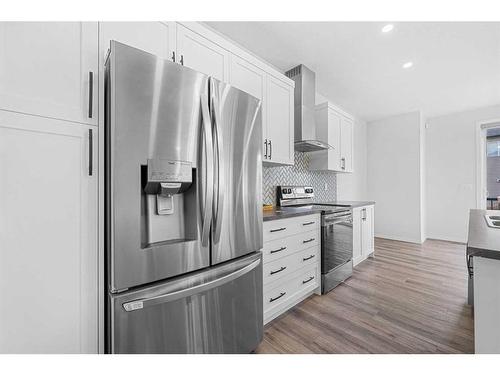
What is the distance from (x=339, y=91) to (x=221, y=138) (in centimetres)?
310

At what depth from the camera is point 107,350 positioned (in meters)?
1.07

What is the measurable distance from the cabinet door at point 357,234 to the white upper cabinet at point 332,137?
0.72 m

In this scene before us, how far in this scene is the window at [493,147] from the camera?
14.3 feet

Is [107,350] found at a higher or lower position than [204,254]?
lower

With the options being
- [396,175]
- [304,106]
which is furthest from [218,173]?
[396,175]

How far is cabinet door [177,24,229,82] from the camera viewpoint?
1.50m

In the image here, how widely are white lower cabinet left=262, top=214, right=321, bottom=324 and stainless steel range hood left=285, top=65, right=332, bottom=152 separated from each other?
1.02 m

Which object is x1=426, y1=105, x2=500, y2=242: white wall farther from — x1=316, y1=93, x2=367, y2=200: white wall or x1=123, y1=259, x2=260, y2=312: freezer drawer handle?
x1=123, y1=259, x2=260, y2=312: freezer drawer handle

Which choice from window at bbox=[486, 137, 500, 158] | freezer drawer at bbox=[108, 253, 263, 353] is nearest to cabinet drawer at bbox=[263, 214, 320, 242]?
freezer drawer at bbox=[108, 253, 263, 353]

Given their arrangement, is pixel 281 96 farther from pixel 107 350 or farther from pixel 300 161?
pixel 107 350

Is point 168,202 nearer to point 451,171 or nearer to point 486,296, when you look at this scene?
point 486,296

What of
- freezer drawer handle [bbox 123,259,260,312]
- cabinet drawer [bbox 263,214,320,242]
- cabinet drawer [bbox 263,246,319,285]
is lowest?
cabinet drawer [bbox 263,246,319,285]
